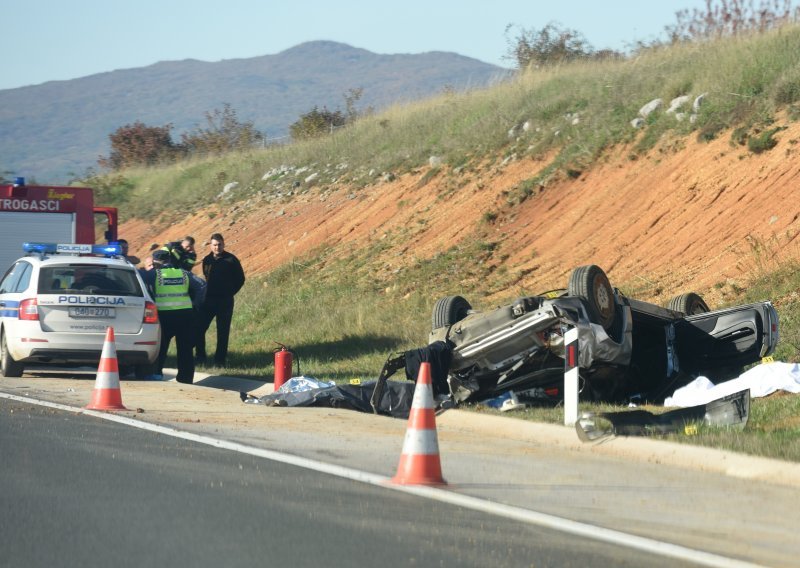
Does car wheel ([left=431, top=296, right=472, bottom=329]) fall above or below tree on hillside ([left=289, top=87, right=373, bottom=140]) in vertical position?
below

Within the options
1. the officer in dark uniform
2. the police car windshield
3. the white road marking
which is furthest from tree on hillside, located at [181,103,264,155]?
the white road marking

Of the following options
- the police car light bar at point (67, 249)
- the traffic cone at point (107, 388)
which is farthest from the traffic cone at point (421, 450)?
the police car light bar at point (67, 249)

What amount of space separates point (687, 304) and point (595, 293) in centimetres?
288

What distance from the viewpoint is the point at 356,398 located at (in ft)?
44.3

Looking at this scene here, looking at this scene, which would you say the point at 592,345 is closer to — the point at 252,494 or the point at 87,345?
the point at 252,494

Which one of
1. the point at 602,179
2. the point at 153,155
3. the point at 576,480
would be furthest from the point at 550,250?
the point at 153,155

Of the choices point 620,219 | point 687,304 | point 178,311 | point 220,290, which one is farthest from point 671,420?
point 620,219

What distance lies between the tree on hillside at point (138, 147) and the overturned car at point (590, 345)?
42.7 meters

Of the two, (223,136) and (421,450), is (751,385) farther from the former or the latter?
(223,136)

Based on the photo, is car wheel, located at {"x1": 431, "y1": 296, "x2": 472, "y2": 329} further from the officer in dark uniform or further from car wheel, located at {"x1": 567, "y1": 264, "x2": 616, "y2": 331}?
the officer in dark uniform

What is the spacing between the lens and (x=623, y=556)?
21.8ft

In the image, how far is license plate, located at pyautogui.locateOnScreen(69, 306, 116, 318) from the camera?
16375mm

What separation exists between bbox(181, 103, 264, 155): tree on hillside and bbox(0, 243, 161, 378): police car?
105 ft

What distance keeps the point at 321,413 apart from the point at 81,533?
633 cm
